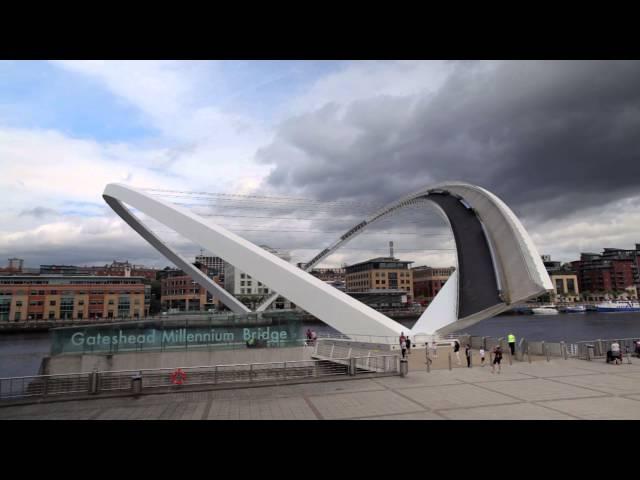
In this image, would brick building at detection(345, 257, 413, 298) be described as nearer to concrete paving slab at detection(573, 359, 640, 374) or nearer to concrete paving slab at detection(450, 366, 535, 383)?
concrete paving slab at detection(573, 359, 640, 374)

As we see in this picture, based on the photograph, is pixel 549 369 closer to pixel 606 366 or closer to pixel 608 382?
pixel 606 366

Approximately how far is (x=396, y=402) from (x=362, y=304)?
11872mm

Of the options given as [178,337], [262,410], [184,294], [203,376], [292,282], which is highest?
[184,294]

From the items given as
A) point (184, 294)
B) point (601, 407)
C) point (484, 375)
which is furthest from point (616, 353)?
point (184, 294)

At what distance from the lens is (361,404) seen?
10227mm

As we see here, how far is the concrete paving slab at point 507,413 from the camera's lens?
348 inches

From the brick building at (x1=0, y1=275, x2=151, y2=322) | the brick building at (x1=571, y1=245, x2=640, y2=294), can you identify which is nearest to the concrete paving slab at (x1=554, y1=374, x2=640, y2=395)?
the brick building at (x1=0, y1=275, x2=151, y2=322)

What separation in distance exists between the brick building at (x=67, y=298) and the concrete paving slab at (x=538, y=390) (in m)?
83.5

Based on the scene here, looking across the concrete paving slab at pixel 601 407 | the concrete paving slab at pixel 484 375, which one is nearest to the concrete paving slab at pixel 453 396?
the concrete paving slab at pixel 601 407

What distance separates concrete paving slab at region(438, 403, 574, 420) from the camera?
29.0 ft

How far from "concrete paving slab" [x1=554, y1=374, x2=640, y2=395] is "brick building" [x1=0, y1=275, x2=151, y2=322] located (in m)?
84.2

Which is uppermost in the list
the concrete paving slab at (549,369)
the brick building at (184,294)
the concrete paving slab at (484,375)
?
the brick building at (184,294)

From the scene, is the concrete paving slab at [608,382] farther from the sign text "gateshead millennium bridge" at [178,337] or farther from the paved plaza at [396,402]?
the sign text "gateshead millennium bridge" at [178,337]

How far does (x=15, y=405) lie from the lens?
1084 cm
